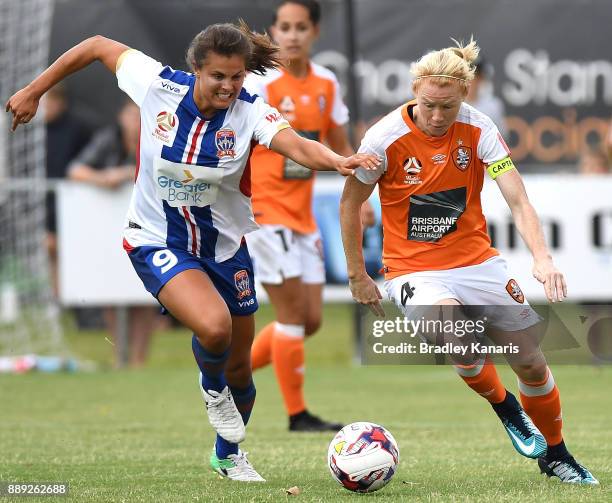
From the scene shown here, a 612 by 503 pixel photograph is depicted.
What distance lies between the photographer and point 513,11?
15.8 meters

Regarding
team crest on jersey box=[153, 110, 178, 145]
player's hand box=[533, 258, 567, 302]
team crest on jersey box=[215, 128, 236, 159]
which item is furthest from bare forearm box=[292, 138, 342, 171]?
player's hand box=[533, 258, 567, 302]

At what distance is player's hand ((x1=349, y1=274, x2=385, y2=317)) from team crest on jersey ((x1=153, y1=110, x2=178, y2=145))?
3.64 feet

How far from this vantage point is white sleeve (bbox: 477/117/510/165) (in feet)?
19.8

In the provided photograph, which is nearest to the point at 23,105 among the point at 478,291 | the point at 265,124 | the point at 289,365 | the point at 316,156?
the point at 265,124

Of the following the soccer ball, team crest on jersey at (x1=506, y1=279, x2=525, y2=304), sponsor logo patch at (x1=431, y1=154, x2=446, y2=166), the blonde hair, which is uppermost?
the blonde hair

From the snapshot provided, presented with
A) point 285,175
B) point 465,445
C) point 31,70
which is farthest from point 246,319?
point 31,70

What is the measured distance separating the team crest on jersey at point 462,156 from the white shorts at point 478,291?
49 centimetres

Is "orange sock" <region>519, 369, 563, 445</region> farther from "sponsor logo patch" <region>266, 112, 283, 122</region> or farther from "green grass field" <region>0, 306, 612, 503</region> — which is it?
"sponsor logo patch" <region>266, 112, 283, 122</region>

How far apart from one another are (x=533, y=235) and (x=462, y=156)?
24.7 inches

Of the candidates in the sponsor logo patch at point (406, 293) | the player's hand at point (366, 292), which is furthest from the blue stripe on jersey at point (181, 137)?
the sponsor logo patch at point (406, 293)

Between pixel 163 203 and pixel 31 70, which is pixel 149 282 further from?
Result: pixel 31 70

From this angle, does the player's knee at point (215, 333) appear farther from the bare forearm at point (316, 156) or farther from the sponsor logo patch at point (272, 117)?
the sponsor logo patch at point (272, 117)

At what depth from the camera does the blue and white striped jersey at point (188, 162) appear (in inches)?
238

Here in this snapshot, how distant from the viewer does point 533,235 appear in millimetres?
5723
